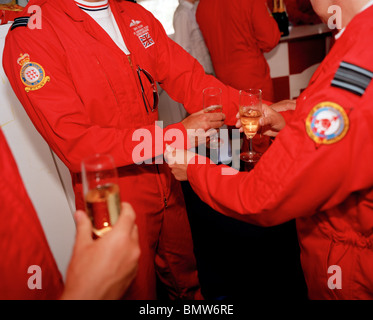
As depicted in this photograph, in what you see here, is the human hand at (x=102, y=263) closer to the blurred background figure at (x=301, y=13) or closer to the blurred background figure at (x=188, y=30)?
the blurred background figure at (x=188, y=30)

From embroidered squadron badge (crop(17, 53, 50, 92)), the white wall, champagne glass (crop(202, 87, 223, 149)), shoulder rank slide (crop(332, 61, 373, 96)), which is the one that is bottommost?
the white wall

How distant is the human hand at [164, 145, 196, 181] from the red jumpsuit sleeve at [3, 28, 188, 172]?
0.45 feet

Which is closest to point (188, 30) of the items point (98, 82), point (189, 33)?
point (189, 33)

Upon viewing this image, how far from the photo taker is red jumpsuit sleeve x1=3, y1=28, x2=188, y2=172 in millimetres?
1224

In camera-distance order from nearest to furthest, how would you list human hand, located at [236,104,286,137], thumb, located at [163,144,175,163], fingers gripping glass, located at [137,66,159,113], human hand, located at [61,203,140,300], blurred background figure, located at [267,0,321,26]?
human hand, located at [61,203,140,300], thumb, located at [163,144,175,163], fingers gripping glass, located at [137,66,159,113], human hand, located at [236,104,286,137], blurred background figure, located at [267,0,321,26]

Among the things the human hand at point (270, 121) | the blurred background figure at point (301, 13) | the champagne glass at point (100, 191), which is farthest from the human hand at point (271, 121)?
the blurred background figure at point (301, 13)

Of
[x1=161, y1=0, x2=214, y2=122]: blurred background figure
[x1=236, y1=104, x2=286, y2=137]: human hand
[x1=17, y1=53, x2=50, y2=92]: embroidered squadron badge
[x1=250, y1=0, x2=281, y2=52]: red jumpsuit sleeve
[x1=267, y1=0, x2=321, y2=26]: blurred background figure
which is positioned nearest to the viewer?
[x1=17, y1=53, x2=50, y2=92]: embroidered squadron badge

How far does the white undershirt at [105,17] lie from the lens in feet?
4.56

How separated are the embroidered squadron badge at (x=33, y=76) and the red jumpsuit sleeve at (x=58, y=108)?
0.01 m

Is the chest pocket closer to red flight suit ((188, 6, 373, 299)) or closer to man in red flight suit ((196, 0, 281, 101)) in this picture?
red flight suit ((188, 6, 373, 299))

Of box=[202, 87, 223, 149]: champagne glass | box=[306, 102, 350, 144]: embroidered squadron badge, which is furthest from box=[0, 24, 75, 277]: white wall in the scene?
box=[306, 102, 350, 144]: embroidered squadron badge

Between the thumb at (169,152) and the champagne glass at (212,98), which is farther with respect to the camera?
the champagne glass at (212,98)

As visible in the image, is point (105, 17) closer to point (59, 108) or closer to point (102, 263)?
point (59, 108)

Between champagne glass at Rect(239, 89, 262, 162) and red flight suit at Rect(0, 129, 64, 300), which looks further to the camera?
champagne glass at Rect(239, 89, 262, 162)
